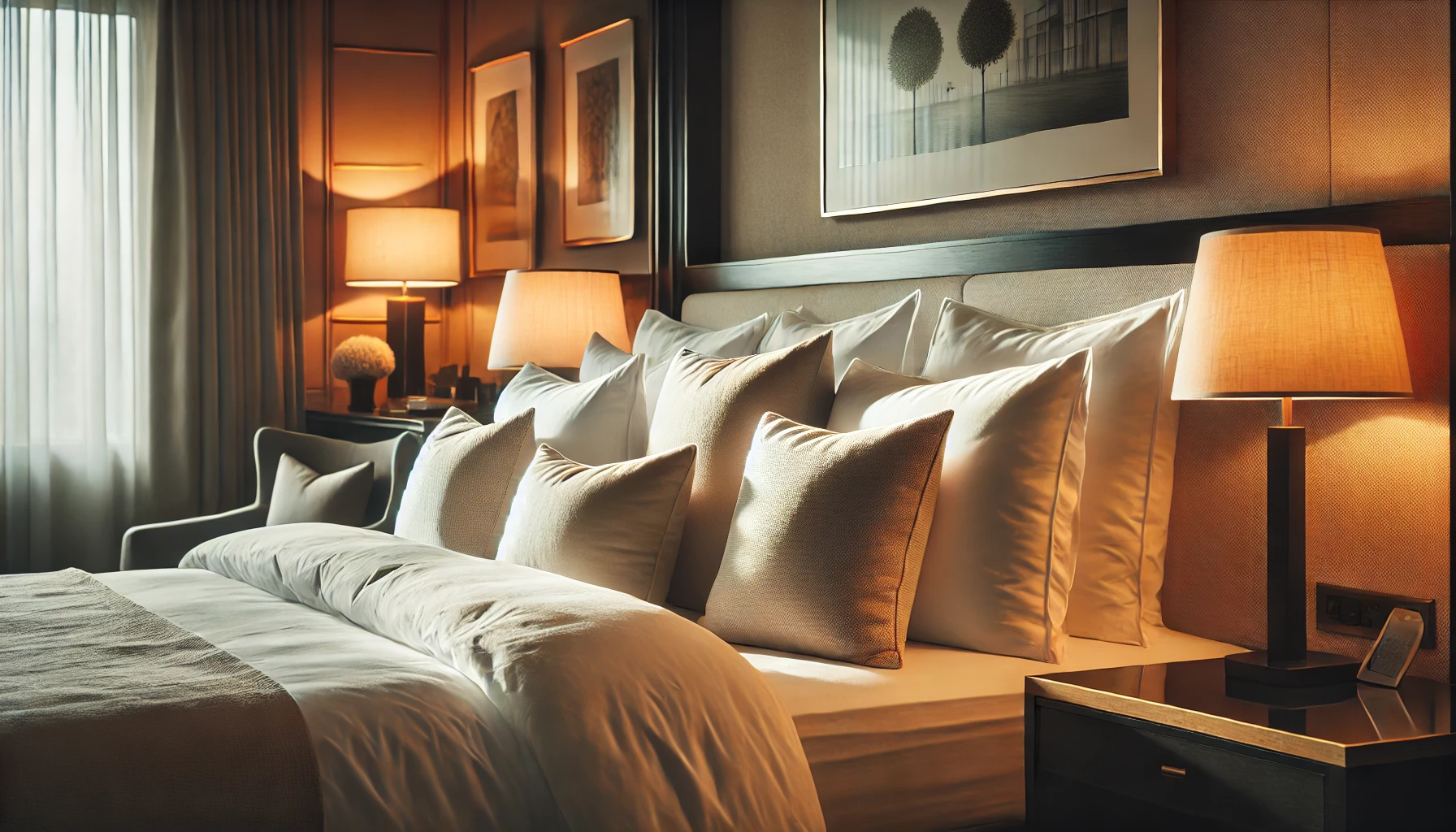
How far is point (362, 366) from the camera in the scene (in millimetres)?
4680

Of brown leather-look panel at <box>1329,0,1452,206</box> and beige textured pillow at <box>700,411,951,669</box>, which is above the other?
brown leather-look panel at <box>1329,0,1452,206</box>

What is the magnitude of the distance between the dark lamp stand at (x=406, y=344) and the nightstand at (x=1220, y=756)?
3.59 meters

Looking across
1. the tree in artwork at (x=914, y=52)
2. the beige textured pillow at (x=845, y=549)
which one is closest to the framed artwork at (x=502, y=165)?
the tree in artwork at (x=914, y=52)

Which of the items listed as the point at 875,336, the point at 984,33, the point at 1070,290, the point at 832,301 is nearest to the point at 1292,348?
the point at 1070,290

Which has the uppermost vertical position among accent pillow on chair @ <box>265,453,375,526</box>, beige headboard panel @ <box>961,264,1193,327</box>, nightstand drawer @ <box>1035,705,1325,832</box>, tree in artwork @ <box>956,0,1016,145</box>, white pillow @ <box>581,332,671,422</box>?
tree in artwork @ <box>956,0,1016,145</box>

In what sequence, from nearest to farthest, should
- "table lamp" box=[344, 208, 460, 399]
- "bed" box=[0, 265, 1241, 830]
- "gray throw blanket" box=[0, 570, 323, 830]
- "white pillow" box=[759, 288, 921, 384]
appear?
1. "gray throw blanket" box=[0, 570, 323, 830]
2. "bed" box=[0, 265, 1241, 830]
3. "white pillow" box=[759, 288, 921, 384]
4. "table lamp" box=[344, 208, 460, 399]

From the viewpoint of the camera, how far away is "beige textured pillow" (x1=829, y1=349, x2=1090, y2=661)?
2100 millimetres

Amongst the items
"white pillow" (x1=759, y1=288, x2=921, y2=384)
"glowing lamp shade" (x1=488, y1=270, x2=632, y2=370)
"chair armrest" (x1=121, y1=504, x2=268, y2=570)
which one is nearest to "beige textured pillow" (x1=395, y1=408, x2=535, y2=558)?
"white pillow" (x1=759, y1=288, x2=921, y2=384)

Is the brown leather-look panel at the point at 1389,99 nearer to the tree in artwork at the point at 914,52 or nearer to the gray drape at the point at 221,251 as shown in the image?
the tree in artwork at the point at 914,52

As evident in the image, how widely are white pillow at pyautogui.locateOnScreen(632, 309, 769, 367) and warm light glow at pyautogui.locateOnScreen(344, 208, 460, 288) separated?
59.7 inches

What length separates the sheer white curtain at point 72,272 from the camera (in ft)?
14.7

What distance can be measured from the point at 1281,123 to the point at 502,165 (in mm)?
3265

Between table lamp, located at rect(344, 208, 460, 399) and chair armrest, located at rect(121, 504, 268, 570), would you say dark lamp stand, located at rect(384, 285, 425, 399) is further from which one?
chair armrest, located at rect(121, 504, 268, 570)

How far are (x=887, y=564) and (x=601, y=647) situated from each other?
A: 531mm
